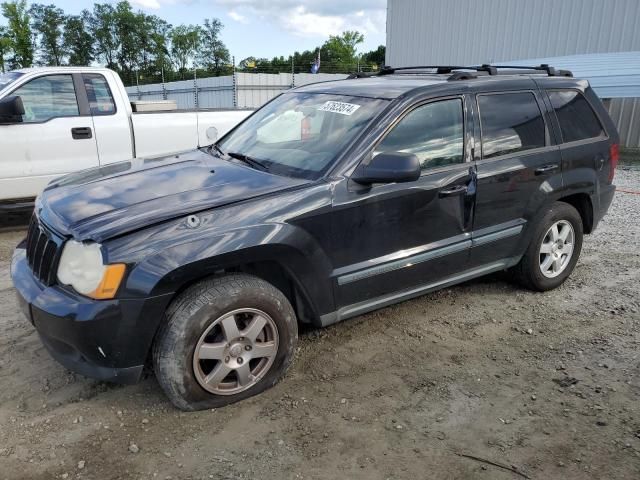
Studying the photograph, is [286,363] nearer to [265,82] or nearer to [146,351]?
[146,351]

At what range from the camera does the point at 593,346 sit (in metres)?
3.64

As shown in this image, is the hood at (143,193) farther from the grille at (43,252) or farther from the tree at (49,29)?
the tree at (49,29)

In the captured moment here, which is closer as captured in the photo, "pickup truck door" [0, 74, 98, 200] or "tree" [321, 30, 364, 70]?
"pickup truck door" [0, 74, 98, 200]

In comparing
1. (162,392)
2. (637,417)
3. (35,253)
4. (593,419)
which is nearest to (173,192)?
(35,253)

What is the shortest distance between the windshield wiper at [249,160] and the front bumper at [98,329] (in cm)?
112

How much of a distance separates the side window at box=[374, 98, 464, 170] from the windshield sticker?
1.10 ft

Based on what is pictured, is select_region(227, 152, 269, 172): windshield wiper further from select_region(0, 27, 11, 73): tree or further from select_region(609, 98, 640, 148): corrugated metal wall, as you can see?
select_region(0, 27, 11, 73): tree

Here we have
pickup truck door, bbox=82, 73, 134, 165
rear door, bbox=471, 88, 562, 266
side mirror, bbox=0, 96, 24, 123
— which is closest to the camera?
rear door, bbox=471, 88, 562, 266

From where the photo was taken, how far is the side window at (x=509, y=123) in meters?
3.76

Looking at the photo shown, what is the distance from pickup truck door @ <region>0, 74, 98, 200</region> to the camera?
19.5 ft

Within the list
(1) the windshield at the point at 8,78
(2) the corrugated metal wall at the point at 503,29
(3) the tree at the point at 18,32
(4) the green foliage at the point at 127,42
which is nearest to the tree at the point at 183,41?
(4) the green foliage at the point at 127,42

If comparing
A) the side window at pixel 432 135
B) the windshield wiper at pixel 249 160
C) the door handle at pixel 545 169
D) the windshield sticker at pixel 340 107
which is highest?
the windshield sticker at pixel 340 107

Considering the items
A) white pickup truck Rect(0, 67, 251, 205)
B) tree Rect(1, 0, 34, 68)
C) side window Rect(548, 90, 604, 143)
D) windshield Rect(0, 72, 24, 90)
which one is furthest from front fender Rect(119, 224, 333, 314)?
tree Rect(1, 0, 34, 68)

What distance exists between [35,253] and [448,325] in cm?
282
